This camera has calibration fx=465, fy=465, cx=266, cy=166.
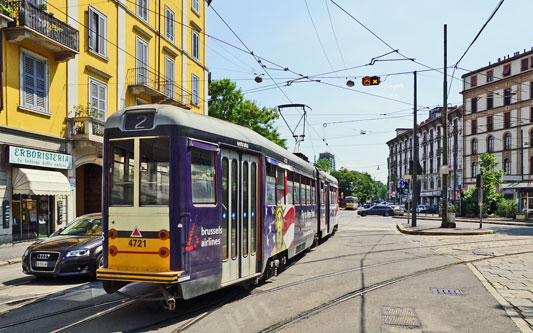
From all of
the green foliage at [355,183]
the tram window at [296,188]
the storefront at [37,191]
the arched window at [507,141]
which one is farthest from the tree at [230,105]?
the green foliage at [355,183]

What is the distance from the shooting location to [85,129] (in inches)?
765

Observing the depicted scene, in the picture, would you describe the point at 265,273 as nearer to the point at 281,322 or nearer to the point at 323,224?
the point at 281,322

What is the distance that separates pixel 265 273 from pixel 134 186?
139 inches

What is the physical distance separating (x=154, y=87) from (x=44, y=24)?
8418mm

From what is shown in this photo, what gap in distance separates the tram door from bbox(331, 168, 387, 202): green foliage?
336ft

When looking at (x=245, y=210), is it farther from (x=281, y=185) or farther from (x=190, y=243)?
(x=281, y=185)

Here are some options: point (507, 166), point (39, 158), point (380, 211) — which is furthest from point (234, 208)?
point (507, 166)

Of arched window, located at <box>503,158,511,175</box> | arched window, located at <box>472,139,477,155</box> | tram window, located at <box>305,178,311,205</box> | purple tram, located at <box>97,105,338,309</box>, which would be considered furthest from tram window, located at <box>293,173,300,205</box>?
arched window, located at <box>472,139,477,155</box>

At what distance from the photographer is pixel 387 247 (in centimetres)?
1606

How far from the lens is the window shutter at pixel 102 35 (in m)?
21.3

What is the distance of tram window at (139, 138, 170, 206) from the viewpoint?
6.26 m

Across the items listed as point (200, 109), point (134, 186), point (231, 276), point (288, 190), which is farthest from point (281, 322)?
point (200, 109)

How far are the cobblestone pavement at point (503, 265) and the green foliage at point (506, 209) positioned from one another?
23106 mm

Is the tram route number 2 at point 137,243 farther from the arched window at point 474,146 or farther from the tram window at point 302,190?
the arched window at point 474,146
